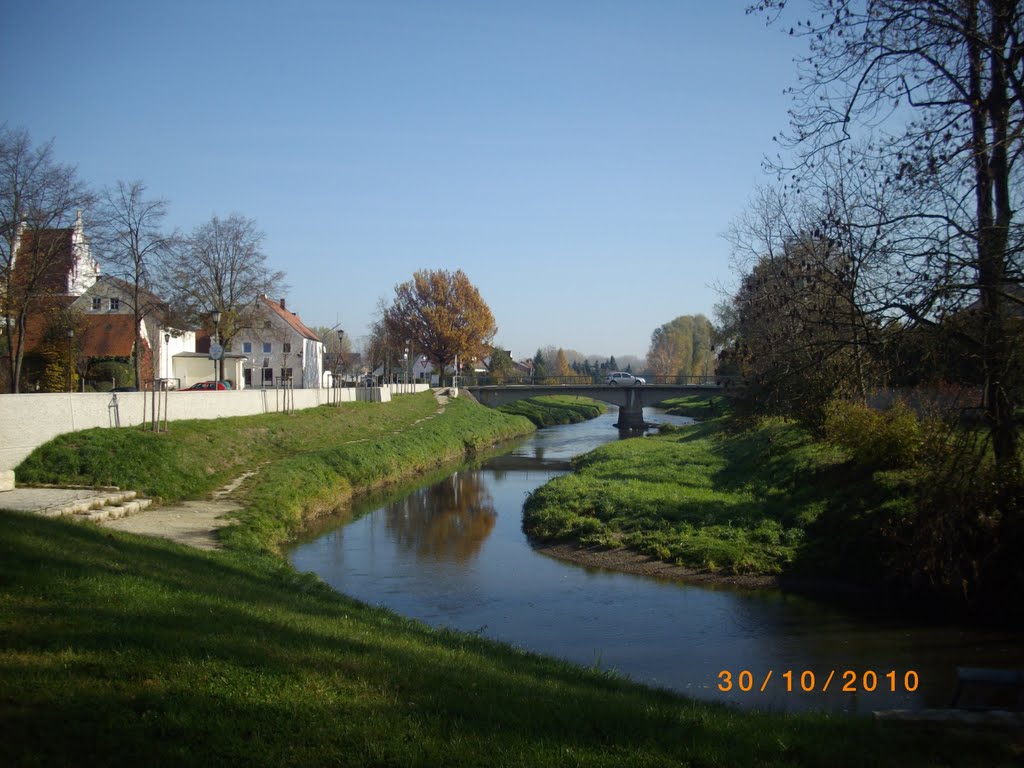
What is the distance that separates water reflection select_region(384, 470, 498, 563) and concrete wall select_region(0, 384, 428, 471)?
7.55 meters

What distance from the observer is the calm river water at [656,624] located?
10227 mm

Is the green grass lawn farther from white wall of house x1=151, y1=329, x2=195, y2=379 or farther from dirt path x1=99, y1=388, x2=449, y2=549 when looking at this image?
white wall of house x1=151, y1=329, x2=195, y2=379

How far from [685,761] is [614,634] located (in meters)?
7.51

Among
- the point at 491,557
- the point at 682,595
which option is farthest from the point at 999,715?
the point at 491,557

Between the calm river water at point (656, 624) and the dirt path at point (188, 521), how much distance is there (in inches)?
76.4

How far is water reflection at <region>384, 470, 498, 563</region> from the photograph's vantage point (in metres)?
19.5

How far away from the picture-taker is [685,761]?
204 inches

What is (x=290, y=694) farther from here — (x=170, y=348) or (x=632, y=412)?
(x=170, y=348)

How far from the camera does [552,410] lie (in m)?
72.3

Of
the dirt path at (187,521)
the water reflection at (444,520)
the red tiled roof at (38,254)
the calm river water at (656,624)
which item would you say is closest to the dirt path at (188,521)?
the dirt path at (187,521)

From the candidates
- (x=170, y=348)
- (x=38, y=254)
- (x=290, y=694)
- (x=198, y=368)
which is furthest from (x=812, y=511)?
(x=198, y=368)

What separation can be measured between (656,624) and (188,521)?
9.42 meters

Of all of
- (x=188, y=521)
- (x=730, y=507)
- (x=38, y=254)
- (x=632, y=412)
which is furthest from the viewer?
(x=632, y=412)
